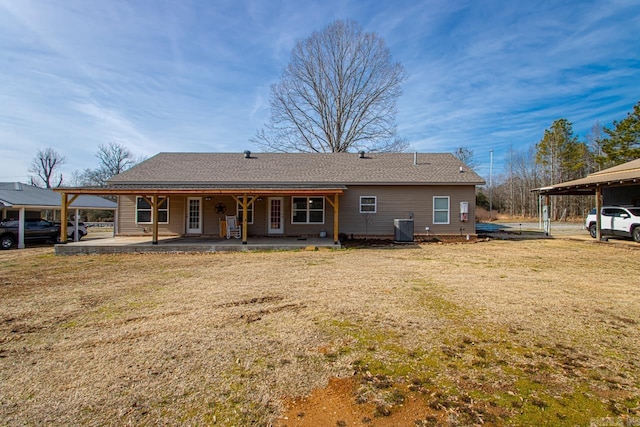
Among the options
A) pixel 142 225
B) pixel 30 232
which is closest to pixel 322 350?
pixel 142 225

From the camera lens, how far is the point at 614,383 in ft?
9.16

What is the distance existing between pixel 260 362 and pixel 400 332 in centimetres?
173

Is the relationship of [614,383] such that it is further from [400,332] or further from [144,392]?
[144,392]

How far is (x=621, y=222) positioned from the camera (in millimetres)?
13188

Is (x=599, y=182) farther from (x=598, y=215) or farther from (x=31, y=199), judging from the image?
(x=31, y=199)

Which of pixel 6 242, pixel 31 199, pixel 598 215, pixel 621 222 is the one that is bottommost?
pixel 6 242

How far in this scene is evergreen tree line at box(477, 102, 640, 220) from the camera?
27.5 m

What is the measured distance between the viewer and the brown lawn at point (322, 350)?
8.12ft

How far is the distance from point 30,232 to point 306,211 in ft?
41.6

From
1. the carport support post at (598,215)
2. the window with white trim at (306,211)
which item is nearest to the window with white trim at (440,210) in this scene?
the window with white trim at (306,211)

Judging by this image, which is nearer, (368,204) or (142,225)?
(368,204)

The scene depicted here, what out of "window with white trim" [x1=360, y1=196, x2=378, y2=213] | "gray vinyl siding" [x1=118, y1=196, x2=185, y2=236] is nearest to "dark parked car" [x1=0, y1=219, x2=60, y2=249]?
"gray vinyl siding" [x1=118, y1=196, x2=185, y2=236]

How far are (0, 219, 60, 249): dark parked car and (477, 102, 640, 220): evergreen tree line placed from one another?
3117 cm

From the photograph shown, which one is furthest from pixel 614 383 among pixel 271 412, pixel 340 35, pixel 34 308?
pixel 340 35
